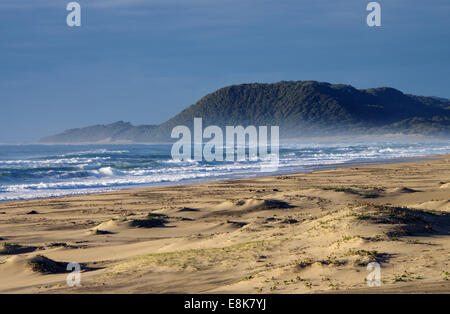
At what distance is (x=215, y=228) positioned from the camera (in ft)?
46.4

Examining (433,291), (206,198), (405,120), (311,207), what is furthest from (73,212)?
(405,120)

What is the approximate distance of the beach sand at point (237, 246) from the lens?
299 inches

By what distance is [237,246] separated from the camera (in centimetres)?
1048

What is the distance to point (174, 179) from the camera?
105 ft

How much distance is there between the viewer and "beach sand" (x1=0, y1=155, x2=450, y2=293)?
24.9ft

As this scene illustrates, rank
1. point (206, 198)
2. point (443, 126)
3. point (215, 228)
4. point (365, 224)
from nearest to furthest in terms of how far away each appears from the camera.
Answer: point (365, 224)
point (215, 228)
point (206, 198)
point (443, 126)

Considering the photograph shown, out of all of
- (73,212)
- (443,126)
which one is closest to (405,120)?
(443,126)

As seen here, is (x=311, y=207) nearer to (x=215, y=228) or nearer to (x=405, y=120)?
(x=215, y=228)

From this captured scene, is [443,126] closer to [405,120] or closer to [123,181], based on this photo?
[405,120]

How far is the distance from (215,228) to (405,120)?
193 m

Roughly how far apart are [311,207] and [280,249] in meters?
7.88

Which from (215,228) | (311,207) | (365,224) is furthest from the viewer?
(311,207)

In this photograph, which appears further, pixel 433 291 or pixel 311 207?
pixel 311 207
